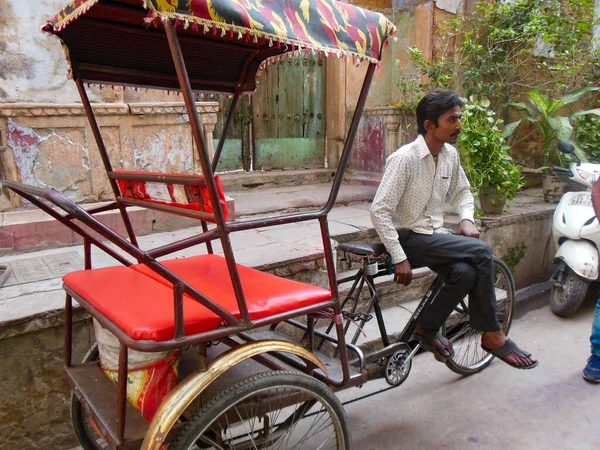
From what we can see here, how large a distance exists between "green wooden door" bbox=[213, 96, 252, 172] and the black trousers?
3.77 meters

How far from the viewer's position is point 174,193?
1.61 m

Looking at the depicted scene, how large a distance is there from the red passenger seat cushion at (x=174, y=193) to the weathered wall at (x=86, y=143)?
180cm

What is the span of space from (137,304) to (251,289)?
1.38 feet

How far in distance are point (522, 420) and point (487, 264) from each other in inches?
34.9

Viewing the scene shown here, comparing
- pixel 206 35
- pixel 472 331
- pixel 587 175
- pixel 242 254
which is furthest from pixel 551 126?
pixel 206 35

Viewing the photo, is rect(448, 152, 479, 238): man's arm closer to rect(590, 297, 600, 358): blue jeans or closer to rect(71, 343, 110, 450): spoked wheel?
rect(590, 297, 600, 358): blue jeans

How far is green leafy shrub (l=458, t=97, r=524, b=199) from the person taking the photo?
162 inches

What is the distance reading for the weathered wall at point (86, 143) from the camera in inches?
128

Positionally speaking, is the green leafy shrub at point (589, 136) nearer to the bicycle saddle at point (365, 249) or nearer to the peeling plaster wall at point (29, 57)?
the bicycle saddle at point (365, 249)

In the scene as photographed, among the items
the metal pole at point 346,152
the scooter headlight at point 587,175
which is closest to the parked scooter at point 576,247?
the scooter headlight at point 587,175

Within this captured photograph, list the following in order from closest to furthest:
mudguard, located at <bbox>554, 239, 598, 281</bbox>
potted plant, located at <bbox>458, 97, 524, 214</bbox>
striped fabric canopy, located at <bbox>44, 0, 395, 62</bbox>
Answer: striped fabric canopy, located at <bbox>44, 0, 395, 62</bbox>, mudguard, located at <bbox>554, 239, 598, 281</bbox>, potted plant, located at <bbox>458, 97, 524, 214</bbox>

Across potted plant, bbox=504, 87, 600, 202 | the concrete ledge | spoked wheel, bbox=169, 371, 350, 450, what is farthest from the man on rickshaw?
potted plant, bbox=504, 87, 600, 202

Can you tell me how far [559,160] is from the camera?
575cm

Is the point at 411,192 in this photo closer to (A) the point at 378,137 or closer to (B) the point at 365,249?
(B) the point at 365,249
